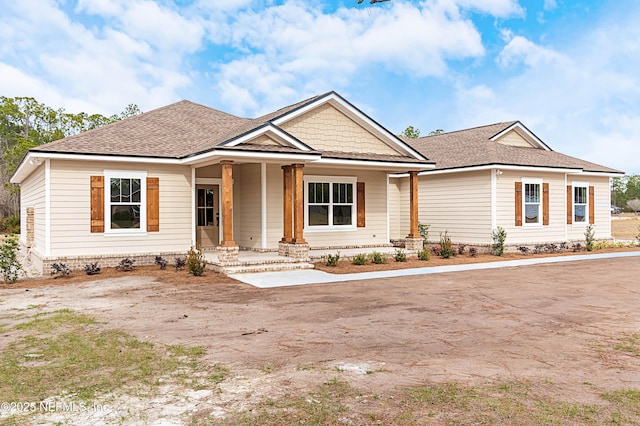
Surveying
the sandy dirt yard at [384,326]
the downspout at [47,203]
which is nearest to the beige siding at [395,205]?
the sandy dirt yard at [384,326]

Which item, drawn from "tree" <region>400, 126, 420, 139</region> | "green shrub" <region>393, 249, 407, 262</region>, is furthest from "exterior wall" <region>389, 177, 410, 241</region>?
"tree" <region>400, 126, 420, 139</region>

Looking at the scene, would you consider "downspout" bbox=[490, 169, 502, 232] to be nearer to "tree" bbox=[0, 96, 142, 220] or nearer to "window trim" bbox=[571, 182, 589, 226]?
"window trim" bbox=[571, 182, 589, 226]

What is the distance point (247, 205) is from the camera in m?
17.9

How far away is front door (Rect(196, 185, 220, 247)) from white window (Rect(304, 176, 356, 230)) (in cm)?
322

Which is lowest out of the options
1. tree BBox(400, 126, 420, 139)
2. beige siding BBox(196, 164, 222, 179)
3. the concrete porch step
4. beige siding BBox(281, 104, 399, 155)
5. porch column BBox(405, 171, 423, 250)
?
the concrete porch step

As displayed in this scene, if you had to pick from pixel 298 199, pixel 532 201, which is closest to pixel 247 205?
pixel 298 199

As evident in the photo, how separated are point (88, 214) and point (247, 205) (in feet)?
17.4

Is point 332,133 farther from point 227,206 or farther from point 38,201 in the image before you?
point 38,201

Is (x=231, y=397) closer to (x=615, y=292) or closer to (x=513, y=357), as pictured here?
(x=513, y=357)

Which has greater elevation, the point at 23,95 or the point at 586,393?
the point at 23,95

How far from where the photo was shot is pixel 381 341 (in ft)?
22.3

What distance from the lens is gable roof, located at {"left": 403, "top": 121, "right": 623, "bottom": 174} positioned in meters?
20.2

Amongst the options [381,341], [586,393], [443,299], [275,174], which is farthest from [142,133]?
[586,393]

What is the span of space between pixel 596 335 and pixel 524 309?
1943 millimetres
